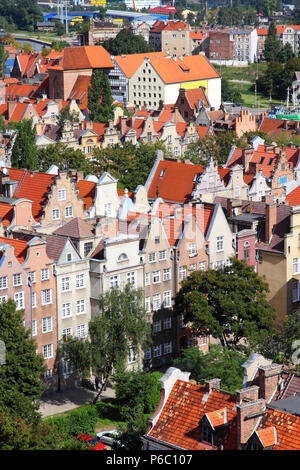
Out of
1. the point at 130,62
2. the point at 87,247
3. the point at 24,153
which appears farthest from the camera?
the point at 130,62

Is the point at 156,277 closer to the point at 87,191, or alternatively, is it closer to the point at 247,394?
the point at 87,191

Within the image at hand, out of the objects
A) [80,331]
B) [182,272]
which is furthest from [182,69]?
[80,331]

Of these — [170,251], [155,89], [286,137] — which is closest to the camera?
[170,251]

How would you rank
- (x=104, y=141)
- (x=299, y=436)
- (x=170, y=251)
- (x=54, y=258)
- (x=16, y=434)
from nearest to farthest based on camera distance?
(x=299, y=436)
(x=16, y=434)
(x=54, y=258)
(x=170, y=251)
(x=104, y=141)

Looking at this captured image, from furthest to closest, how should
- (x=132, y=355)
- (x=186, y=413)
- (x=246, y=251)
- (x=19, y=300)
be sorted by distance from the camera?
1. (x=246, y=251)
2. (x=132, y=355)
3. (x=19, y=300)
4. (x=186, y=413)
